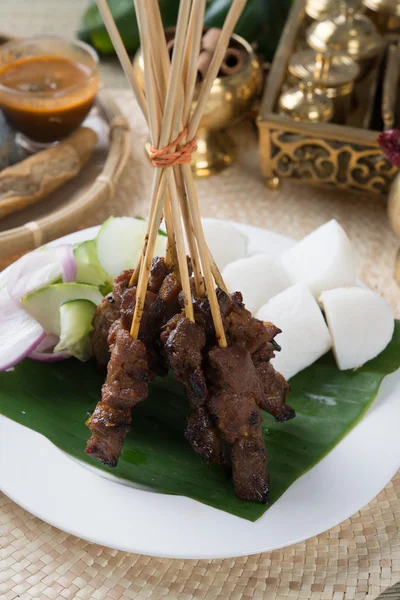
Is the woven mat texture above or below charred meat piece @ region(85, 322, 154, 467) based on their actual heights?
below

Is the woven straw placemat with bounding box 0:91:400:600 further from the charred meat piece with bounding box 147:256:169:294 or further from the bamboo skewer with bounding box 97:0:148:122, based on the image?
the bamboo skewer with bounding box 97:0:148:122

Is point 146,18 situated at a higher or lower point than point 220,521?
higher

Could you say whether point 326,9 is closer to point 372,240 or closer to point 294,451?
point 372,240

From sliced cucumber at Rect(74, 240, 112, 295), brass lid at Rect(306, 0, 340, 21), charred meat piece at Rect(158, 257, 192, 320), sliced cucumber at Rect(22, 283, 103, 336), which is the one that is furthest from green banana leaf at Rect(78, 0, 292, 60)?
charred meat piece at Rect(158, 257, 192, 320)

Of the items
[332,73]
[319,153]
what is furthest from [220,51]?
[332,73]

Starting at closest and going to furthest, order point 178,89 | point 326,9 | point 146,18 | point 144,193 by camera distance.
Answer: point 146,18, point 178,89, point 144,193, point 326,9

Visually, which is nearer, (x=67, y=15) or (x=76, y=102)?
(x=76, y=102)

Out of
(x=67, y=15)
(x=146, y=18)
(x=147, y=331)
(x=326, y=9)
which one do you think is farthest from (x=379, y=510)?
(x=67, y=15)
